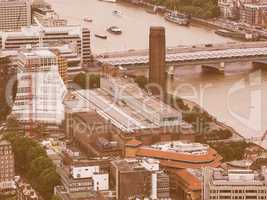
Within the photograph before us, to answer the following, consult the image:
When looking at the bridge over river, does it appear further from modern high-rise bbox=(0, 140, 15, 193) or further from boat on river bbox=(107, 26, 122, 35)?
modern high-rise bbox=(0, 140, 15, 193)

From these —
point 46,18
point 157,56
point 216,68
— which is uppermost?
point 46,18

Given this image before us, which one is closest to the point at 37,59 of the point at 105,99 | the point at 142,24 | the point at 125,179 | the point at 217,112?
the point at 105,99

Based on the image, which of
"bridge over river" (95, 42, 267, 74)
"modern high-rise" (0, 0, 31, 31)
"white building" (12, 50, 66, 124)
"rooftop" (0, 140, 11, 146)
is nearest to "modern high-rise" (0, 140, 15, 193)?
"rooftop" (0, 140, 11, 146)

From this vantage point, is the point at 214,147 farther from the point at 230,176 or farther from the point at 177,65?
the point at 177,65

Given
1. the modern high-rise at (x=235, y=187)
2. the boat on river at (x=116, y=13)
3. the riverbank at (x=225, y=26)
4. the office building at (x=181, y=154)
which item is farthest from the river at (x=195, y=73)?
the modern high-rise at (x=235, y=187)

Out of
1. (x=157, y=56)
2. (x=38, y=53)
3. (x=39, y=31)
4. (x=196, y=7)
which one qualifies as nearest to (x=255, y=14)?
(x=196, y=7)

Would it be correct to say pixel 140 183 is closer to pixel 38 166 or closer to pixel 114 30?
pixel 38 166
